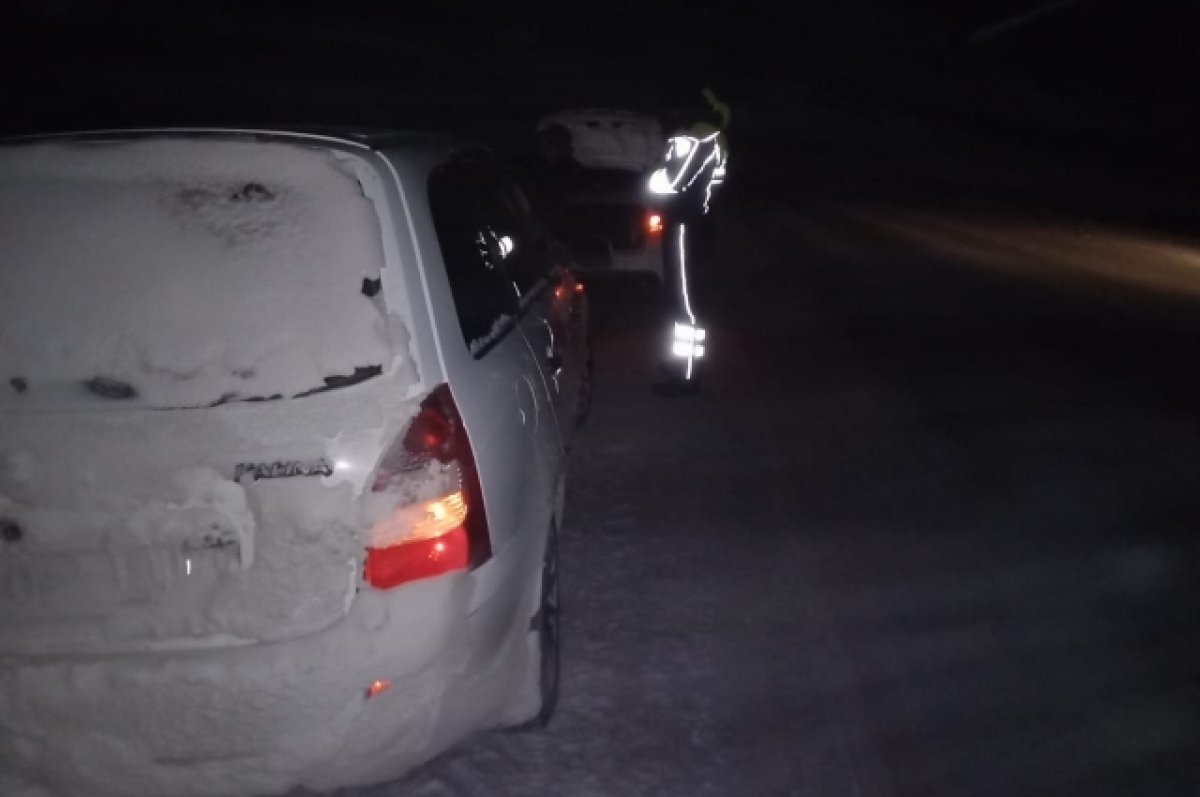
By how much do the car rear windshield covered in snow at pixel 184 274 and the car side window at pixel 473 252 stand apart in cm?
48

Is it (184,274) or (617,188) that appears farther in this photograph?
(617,188)

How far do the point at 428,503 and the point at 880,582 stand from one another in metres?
3.06

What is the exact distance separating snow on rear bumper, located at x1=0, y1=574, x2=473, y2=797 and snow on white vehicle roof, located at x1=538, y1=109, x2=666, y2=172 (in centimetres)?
892

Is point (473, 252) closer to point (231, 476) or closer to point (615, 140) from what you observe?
point (231, 476)

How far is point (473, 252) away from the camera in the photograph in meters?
4.47

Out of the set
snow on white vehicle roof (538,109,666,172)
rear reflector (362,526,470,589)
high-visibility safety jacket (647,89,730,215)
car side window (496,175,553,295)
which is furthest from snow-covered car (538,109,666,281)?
rear reflector (362,526,470,589)

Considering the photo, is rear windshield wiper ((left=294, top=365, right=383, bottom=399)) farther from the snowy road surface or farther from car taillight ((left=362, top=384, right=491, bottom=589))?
the snowy road surface

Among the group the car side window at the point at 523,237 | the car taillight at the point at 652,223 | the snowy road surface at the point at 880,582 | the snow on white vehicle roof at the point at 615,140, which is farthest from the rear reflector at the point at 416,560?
the snow on white vehicle roof at the point at 615,140

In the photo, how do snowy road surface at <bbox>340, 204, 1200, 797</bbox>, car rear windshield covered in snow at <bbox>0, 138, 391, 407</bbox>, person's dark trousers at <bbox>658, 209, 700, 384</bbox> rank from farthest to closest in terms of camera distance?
person's dark trousers at <bbox>658, 209, 700, 384</bbox>
snowy road surface at <bbox>340, 204, 1200, 797</bbox>
car rear windshield covered in snow at <bbox>0, 138, 391, 407</bbox>

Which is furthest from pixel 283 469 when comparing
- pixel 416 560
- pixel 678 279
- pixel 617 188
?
pixel 617 188

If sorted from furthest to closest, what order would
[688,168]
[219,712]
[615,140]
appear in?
[615,140] < [688,168] < [219,712]

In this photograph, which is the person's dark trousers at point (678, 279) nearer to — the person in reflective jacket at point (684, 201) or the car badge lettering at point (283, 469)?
the person in reflective jacket at point (684, 201)

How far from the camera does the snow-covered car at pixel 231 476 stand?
10.2 ft

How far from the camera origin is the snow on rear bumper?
10.2ft
